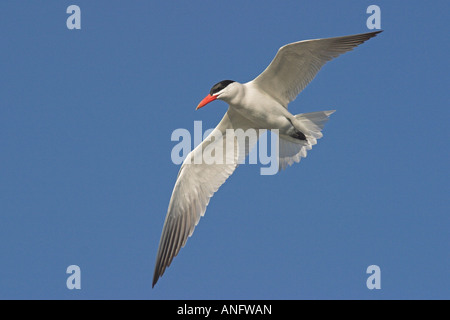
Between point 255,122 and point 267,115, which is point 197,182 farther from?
point 267,115

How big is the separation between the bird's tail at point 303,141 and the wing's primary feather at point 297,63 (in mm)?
486

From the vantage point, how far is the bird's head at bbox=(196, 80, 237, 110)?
9508 mm

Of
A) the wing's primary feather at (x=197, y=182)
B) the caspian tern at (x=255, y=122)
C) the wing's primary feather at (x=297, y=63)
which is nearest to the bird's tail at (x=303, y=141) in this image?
the caspian tern at (x=255, y=122)

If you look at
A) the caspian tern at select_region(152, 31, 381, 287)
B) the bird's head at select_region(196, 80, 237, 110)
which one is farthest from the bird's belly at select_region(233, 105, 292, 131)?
the bird's head at select_region(196, 80, 237, 110)


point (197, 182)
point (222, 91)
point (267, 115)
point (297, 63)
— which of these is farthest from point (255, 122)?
point (197, 182)

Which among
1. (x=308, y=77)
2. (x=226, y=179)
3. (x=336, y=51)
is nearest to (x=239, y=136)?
(x=226, y=179)

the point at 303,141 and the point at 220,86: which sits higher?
the point at 220,86

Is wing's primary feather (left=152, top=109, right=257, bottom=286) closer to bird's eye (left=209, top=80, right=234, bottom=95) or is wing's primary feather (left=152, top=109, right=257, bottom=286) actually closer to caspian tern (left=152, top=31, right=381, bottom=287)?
caspian tern (left=152, top=31, right=381, bottom=287)

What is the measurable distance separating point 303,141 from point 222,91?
174cm

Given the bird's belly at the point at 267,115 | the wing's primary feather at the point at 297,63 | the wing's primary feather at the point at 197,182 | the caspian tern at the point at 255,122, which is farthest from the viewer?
the wing's primary feather at the point at 197,182

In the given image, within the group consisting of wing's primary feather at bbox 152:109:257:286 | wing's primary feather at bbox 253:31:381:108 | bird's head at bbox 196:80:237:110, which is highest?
wing's primary feather at bbox 253:31:381:108

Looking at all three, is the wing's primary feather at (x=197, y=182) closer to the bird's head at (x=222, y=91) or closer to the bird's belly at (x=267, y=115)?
the bird's belly at (x=267, y=115)

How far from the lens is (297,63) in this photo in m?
9.41

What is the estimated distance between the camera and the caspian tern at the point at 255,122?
9.33m
